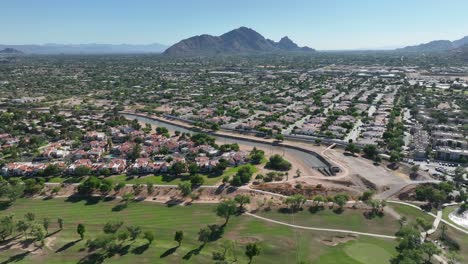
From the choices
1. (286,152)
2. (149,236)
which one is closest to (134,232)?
(149,236)

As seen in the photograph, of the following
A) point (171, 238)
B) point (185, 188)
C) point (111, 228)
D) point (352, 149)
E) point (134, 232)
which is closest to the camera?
point (134, 232)

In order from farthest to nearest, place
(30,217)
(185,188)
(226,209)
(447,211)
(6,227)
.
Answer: (185,188), (447,211), (226,209), (30,217), (6,227)

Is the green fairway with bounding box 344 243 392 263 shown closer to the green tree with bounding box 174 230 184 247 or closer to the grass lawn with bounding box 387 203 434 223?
the grass lawn with bounding box 387 203 434 223

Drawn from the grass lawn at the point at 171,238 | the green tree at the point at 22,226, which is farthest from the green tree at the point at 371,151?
the green tree at the point at 22,226

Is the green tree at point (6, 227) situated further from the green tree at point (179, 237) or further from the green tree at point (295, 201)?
the green tree at point (295, 201)

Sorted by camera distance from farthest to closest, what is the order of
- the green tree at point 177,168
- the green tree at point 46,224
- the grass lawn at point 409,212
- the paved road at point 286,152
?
the paved road at point 286,152
the green tree at point 177,168
the grass lawn at point 409,212
the green tree at point 46,224

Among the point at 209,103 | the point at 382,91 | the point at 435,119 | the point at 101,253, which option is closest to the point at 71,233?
the point at 101,253

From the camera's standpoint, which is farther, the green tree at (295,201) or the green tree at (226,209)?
the green tree at (295,201)

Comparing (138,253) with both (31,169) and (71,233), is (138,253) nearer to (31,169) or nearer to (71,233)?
(71,233)

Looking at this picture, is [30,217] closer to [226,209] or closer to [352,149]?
[226,209]
